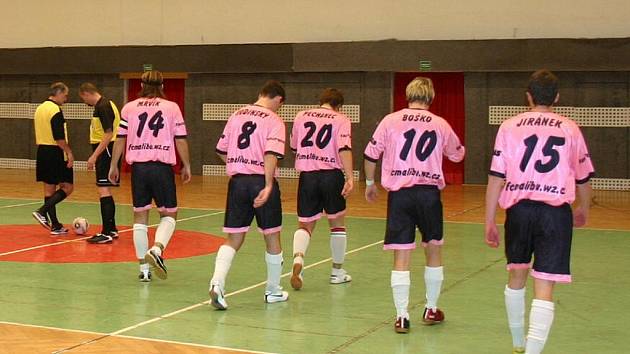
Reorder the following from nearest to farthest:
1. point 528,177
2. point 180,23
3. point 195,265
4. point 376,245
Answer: point 528,177, point 195,265, point 376,245, point 180,23

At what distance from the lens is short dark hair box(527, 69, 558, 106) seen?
6.28m

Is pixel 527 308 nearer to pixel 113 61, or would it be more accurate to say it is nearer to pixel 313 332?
pixel 313 332

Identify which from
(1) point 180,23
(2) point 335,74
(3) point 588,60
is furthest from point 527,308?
(1) point 180,23

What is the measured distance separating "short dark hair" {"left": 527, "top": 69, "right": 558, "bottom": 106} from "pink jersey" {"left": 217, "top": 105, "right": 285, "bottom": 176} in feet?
8.90

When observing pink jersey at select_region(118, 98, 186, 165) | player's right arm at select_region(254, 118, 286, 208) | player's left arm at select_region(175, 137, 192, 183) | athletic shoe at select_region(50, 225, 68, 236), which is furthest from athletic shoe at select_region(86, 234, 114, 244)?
player's right arm at select_region(254, 118, 286, 208)

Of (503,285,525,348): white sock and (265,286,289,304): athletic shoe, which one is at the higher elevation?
(503,285,525,348): white sock

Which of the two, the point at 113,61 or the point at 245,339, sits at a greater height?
the point at 113,61

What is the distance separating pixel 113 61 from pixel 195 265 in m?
15.4

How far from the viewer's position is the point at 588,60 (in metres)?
21.0

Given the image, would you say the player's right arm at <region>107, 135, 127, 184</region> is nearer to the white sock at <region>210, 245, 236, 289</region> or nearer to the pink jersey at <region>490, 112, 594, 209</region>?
the white sock at <region>210, 245, 236, 289</region>

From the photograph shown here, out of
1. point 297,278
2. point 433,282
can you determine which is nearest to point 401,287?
point 433,282

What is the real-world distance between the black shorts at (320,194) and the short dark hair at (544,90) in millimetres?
3715

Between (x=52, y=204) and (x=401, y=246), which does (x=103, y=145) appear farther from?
(x=401, y=246)

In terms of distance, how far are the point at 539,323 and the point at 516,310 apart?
393mm
